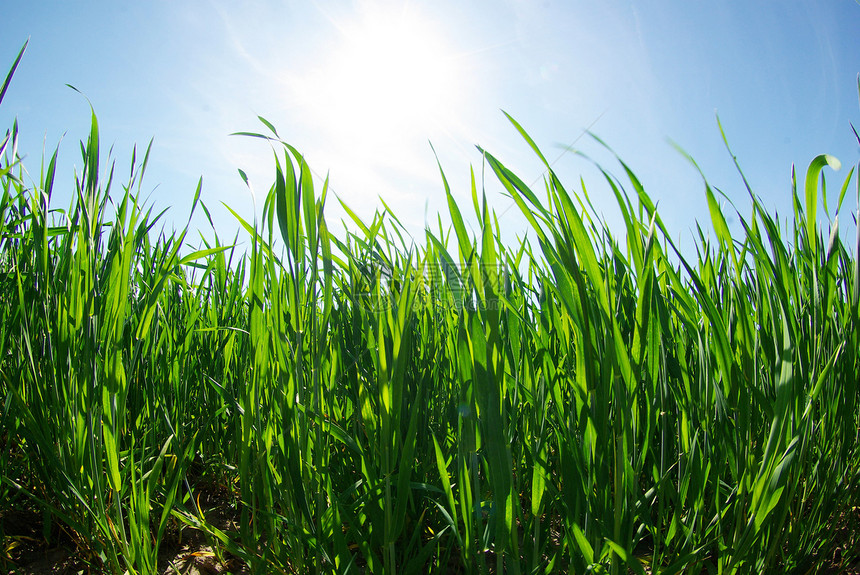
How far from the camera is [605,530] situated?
50 centimetres

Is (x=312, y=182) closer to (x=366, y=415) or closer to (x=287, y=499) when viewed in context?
(x=366, y=415)

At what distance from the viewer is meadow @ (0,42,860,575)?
49 centimetres

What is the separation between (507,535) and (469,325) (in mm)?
220

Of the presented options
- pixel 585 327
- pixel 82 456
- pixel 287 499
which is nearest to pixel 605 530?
pixel 585 327

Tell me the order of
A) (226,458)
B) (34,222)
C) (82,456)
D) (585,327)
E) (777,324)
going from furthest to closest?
(226,458), (34,222), (82,456), (777,324), (585,327)

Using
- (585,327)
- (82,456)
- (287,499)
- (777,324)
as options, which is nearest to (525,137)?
(585,327)

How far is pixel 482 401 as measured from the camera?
0.48 meters

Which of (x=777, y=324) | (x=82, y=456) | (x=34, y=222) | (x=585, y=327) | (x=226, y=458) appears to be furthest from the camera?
(x=226, y=458)

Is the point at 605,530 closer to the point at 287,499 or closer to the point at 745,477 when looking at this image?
the point at 745,477

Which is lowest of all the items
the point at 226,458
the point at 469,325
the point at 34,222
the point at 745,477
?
the point at 226,458

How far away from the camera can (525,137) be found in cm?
49

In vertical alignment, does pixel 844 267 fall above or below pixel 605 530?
above

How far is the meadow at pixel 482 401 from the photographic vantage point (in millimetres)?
490

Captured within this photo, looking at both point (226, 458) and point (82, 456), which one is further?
point (226, 458)
